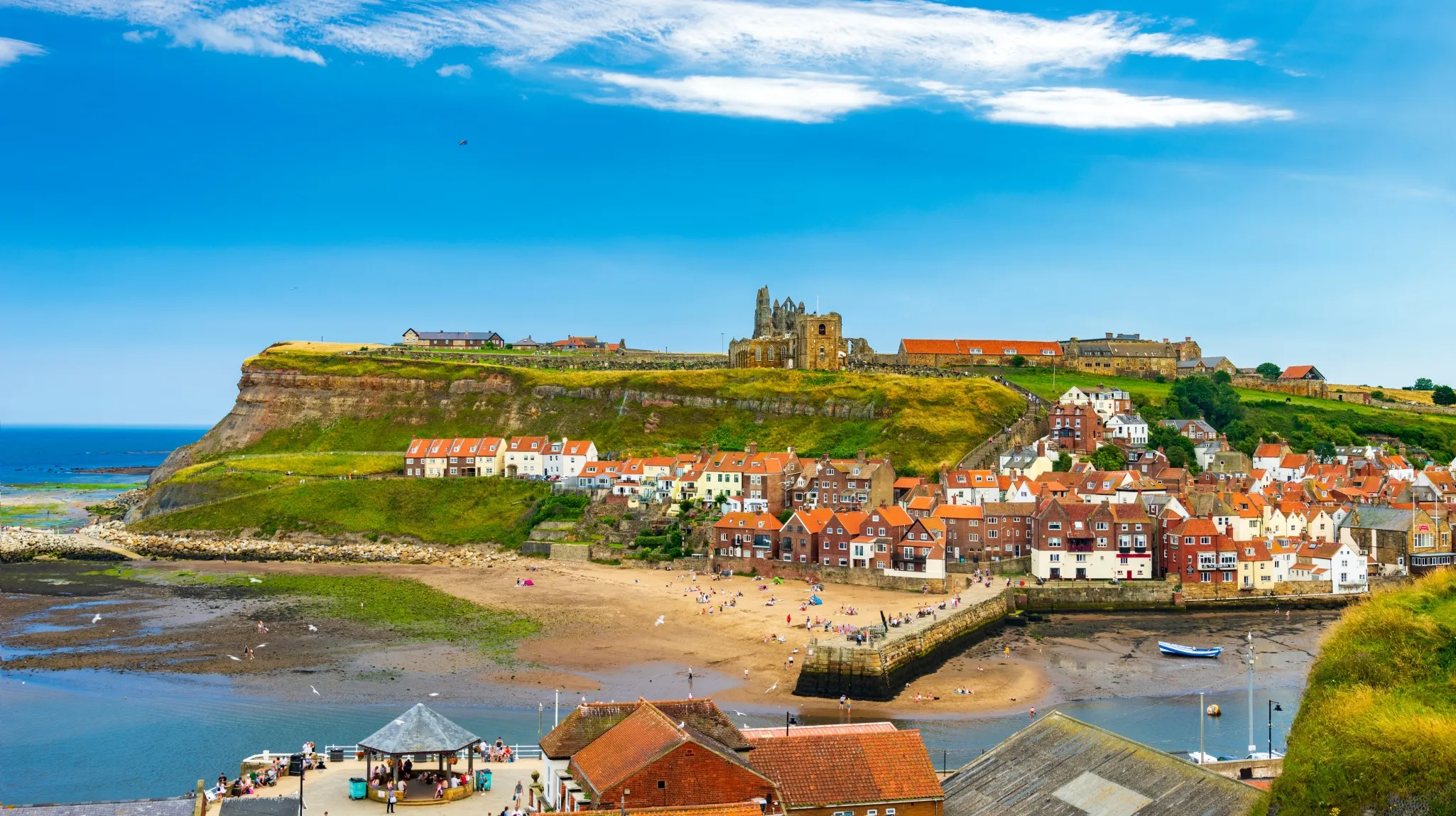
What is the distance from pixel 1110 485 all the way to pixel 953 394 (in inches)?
1369

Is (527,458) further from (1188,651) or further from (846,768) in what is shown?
(846,768)

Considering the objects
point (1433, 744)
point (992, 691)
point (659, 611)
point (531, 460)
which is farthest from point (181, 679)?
point (531, 460)

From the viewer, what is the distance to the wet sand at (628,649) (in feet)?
165

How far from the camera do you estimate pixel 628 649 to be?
58531mm

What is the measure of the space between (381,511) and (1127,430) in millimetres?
69532

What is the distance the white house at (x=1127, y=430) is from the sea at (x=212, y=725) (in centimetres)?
6127

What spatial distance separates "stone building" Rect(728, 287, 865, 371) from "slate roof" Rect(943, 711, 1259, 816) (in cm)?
11700

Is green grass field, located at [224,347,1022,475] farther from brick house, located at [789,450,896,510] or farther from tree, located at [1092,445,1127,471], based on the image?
tree, located at [1092,445,1127,471]

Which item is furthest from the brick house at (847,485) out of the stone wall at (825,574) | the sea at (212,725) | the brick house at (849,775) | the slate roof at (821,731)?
the brick house at (849,775)

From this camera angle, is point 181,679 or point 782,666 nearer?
point 181,679

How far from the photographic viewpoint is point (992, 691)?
169ft

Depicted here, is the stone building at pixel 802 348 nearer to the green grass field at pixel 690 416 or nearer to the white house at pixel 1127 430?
the green grass field at pixel 690 416

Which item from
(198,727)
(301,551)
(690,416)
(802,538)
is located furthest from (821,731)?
(690,416)

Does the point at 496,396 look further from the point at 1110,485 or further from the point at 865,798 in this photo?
the point at 865,798
